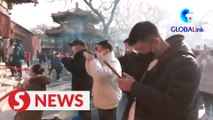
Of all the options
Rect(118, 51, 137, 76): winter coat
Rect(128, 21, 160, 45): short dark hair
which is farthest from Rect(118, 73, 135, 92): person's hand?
Rect(118, 51, 137, 76): winter coat

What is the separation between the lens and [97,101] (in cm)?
425

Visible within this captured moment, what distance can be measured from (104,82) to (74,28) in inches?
1094

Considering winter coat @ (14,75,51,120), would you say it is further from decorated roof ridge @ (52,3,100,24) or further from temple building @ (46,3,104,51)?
decorated roof ridge @ (52,3,100,24)

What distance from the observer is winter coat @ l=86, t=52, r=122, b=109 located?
411 cm

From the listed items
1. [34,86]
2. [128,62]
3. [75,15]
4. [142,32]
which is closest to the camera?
[142,32]

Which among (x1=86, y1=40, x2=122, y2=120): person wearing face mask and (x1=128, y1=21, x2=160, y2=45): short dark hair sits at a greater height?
(x1=128, y1=21, x2=160, y2=45): short dark hair

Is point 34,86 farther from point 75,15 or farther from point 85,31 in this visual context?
point 75,15

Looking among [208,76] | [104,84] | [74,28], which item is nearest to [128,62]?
[104,84]

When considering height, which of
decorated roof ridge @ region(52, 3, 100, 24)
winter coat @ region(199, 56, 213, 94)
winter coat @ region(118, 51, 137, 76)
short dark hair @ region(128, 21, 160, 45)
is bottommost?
winter coat @ region(199, 56, 213, 94)

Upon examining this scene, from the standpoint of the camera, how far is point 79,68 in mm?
4723

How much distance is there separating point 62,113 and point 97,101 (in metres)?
2.86

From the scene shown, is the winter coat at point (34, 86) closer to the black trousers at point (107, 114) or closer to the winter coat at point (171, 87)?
the black trousers at point (107, 114)

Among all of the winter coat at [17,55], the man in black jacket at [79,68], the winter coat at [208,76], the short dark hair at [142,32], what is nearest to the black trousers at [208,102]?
the winter coat at [208,76]

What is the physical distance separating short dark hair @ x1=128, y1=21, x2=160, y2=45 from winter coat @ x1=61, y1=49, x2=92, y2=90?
2780 mm
